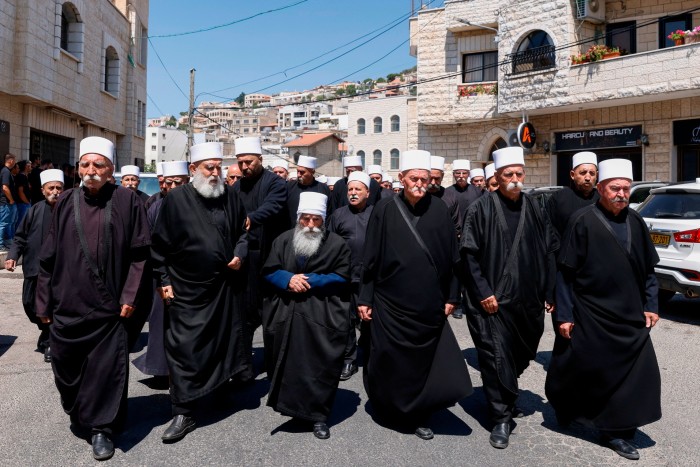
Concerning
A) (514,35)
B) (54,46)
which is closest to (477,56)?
(514,35)

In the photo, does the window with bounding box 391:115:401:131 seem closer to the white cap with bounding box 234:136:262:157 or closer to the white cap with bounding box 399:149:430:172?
the white cap with bounding box 234:136:262:157

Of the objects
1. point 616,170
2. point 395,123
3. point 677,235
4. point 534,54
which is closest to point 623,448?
point 616,170

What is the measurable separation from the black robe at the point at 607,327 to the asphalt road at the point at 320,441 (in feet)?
1.00

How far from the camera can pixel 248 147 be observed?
249 inches

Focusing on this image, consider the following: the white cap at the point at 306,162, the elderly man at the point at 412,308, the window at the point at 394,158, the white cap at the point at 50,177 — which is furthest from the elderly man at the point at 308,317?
the window at the point at 394,158

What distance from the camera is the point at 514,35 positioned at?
21453 mm

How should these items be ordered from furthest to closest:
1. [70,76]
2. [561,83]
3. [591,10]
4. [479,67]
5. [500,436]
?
[479,67] → [561,83] → [591,10] → [70,76] → [500,436]

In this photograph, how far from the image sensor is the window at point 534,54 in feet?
66.3

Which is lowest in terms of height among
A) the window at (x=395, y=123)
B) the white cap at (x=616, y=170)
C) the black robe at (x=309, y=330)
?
the black robe at (x=309, y=330)

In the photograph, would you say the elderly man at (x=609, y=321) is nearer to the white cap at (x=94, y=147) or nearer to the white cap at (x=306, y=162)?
the white cap at (x=94, y=147)

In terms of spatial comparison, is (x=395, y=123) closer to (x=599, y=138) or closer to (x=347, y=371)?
(x=599, y=138)

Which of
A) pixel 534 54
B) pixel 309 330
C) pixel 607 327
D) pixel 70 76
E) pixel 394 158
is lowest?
pixel 309 330

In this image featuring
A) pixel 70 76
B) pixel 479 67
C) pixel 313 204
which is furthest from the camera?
pixel 479 67

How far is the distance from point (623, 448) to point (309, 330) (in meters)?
2.27
